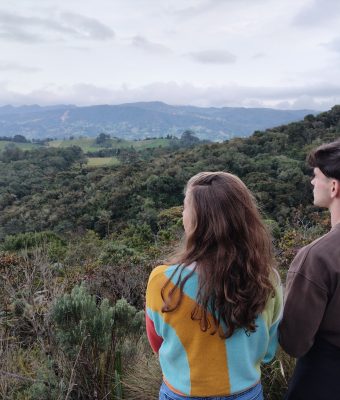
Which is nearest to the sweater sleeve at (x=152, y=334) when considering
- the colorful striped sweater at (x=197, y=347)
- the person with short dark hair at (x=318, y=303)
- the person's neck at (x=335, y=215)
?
the colorful striped sweater at (x=197, y=347)

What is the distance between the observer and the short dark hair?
4.01 ft

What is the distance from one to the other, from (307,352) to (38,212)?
2354 centimetres

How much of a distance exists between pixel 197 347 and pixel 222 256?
0.29m

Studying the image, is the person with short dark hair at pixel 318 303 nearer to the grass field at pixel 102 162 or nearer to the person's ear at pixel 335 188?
the person's ear at pixel 335 188

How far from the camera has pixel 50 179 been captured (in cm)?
3197

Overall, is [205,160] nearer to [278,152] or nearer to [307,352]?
[278,152]

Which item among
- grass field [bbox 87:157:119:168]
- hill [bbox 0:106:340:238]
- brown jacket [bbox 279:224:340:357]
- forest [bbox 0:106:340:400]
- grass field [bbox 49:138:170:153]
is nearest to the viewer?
brown jacket [bbox 279:224:340:357]

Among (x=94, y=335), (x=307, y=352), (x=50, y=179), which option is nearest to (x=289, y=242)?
(x=94, y=335)

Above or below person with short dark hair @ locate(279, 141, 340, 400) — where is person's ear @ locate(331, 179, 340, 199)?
above

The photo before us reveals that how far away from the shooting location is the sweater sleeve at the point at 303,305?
1.18 m

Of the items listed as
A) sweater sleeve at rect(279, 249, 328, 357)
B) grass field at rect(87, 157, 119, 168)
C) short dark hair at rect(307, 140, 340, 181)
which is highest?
short dark hair at rect(307, 140, 340, 181)

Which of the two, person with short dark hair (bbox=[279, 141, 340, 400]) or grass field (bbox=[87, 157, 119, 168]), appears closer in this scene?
person with short dark hair (bbox=[279, 141, 340, 400])

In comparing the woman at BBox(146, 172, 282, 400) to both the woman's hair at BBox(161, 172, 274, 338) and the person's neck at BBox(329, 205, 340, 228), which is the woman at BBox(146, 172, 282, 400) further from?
the person's neck at BBox(329, 205, 340, 228)

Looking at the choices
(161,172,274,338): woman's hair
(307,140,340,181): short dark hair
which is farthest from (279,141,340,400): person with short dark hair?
(161,172,274,338): woman's hair
